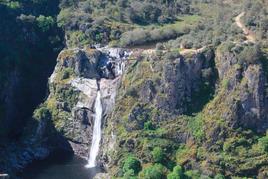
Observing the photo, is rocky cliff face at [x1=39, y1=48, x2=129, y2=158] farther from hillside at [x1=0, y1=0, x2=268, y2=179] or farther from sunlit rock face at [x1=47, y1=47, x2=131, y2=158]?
hillside at [x1=0, y1=0, x2=268, y2=179]

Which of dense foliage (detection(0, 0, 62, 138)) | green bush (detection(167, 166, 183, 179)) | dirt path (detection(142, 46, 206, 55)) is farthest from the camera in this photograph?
dense foliage (detection(0, 0, 62, 138))

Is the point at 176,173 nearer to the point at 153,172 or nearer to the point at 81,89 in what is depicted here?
the point at 153,172

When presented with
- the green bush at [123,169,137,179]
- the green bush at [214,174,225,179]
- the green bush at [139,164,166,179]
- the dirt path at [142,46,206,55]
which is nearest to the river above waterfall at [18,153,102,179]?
the green bush at [123,169,137,179]

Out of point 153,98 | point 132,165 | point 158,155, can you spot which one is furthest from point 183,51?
point 132,165

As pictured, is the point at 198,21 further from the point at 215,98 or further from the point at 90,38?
the point at 215,98

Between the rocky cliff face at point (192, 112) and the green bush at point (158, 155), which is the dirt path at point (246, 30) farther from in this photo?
the green bush at point (158, 155)

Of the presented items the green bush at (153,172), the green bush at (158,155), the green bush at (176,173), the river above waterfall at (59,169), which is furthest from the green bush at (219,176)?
the river above waterfall at (59,169)
